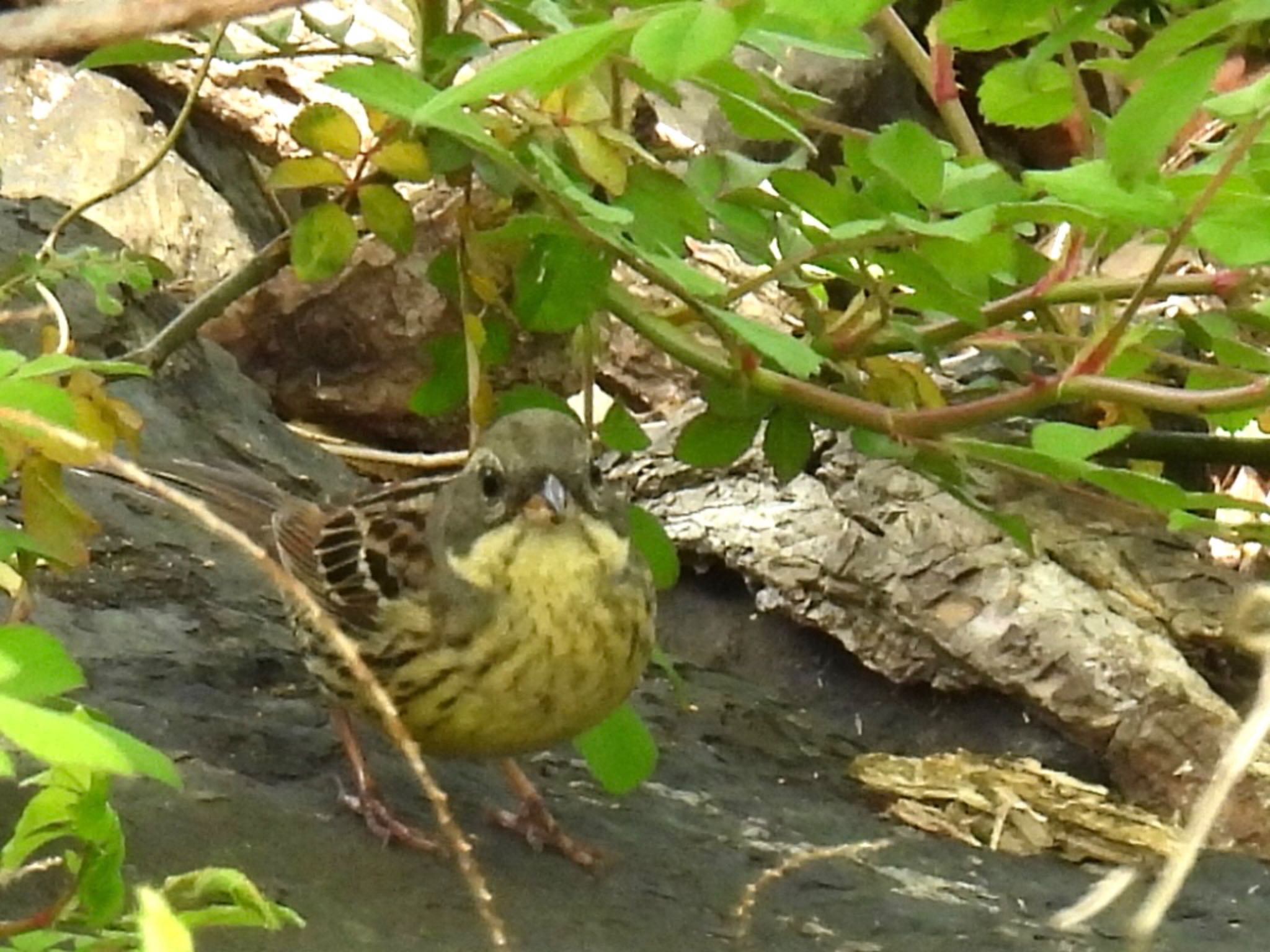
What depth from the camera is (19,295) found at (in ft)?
11.2

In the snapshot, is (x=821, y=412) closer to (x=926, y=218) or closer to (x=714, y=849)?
(x=926, y=218)

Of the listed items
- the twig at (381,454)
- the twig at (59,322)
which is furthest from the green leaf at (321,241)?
the twig at (381,454)

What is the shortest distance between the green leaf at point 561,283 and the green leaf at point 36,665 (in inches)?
41.9

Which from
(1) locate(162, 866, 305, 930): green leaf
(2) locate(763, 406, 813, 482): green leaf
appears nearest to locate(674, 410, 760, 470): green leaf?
(2) locate(763, 406, 813, 482): green leaf

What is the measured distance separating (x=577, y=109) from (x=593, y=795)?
120cm

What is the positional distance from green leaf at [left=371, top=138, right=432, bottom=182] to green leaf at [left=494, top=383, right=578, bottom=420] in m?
0.46

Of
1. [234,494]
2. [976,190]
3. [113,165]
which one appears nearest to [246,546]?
[976,190]

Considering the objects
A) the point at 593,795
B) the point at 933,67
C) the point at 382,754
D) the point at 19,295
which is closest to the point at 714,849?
the point at 593,795

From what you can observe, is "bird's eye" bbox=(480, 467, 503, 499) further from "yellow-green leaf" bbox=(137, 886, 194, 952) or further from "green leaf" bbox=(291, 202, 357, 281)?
"yellow-green leaf" bbox=(137, 886, 194, 952)

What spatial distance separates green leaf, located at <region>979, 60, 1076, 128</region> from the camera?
1.86 metres

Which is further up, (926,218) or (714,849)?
(926,218)

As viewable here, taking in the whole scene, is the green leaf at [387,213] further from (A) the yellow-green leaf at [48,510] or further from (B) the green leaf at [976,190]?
(B) the green leaf at [976,190]

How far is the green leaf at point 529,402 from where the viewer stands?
248 cm

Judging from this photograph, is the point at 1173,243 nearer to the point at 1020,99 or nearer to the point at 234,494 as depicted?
the point at 1020,99
